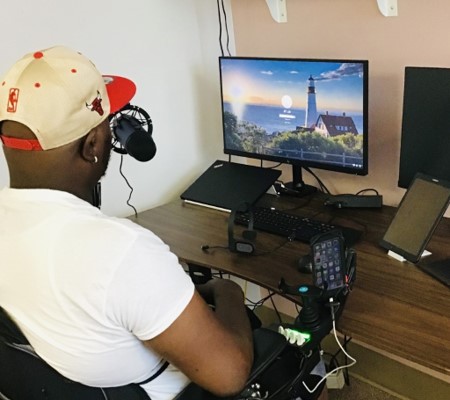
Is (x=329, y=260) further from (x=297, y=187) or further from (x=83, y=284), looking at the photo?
(x=297, y=187)

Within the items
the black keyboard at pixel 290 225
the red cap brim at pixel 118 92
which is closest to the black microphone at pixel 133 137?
the red cap brim at pixel 118 92

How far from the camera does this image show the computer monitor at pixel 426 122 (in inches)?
61.6

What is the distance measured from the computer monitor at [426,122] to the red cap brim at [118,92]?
795 mm

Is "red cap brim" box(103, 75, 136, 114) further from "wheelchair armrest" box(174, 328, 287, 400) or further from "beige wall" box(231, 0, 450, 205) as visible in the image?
"beige wall" box(231, 0, 450, 205)

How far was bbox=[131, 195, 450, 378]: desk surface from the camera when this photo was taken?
1.23 m

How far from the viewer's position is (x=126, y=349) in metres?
1.09

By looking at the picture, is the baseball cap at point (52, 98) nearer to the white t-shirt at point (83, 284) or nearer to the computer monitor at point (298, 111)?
the white t-shirt at point (83, 284)

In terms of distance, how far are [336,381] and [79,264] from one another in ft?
4.72

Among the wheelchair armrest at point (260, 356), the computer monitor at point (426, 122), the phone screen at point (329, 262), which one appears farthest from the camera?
the computer monitor at point (426, 122)

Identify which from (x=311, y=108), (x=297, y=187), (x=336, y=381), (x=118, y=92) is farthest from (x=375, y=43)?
(x=336, y=381)

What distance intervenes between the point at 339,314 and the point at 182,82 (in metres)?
1.30

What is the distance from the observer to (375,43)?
1806mm

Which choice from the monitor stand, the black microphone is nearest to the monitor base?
the monitor stand

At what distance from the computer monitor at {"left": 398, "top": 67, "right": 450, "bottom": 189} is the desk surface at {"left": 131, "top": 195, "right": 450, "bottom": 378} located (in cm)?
20
